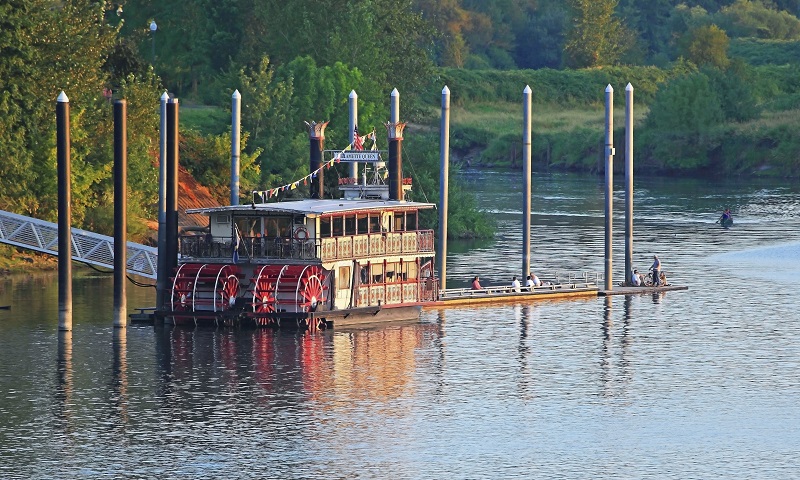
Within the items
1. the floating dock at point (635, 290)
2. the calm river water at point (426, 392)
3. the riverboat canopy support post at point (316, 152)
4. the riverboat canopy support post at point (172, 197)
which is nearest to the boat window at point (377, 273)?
the calm river water at point (426, 392)

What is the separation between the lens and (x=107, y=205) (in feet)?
316

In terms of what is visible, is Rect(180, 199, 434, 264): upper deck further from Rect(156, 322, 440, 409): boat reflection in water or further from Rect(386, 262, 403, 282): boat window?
Rect(156, 322, 440, 409): boat reflection in water

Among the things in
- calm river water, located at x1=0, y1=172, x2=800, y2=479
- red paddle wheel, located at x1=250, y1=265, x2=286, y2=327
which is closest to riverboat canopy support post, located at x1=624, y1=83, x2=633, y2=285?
calm river water, located at x1=0, y1=172, x2=800, y2=479

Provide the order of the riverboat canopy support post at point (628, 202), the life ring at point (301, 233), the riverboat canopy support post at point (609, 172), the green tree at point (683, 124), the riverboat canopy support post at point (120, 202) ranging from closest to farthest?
the riverboat canopy support post at point (120, 202), the life ring at point (301, 233), the riverboat canopy support post at point (609, 172), the riverboat canopy support post at point (628, 202), the green tree at point (683, 124)

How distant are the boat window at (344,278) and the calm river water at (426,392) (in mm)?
1848

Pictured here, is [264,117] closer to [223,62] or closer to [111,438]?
[223,62]

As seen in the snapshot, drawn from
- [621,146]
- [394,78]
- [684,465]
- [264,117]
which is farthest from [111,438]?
[621,146]

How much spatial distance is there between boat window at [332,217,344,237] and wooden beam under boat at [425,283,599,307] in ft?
26.2

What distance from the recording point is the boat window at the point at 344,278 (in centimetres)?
7231

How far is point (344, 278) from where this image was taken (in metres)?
72.7

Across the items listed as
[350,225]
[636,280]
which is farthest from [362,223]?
[636,280]

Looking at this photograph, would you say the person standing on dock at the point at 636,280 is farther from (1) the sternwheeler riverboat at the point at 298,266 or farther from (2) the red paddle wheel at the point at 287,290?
(2) the red paddle wheel at the point at 287,290

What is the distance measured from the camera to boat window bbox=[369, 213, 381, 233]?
7394 cm

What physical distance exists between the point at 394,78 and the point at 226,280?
214 feet
